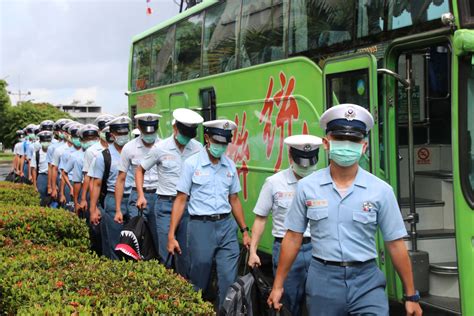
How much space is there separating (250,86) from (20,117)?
53728 millimetres

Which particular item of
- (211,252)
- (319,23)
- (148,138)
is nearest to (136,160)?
(148,138)

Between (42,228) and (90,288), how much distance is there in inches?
103

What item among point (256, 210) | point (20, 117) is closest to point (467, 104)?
point (256, 210)

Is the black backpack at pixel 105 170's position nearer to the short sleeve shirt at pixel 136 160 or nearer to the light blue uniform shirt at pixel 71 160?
the short sleeve shirt at pixel 136 160

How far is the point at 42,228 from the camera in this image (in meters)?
6.18

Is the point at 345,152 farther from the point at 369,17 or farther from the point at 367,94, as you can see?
the point at 369,17

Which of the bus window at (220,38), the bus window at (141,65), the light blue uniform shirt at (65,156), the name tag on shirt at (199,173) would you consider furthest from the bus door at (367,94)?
the bus window at (141,65)

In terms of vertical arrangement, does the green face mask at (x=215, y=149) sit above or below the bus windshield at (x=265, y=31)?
below

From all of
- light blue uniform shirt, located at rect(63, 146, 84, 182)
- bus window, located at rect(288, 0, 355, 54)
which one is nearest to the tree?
light blue uniform shirt, located at rect(63, 146, 84, 182)

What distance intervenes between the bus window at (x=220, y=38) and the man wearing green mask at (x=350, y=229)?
14.9 ft

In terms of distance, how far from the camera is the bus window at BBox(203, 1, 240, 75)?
813cm

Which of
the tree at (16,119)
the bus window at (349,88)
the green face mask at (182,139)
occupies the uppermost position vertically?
the tree at (16,119)

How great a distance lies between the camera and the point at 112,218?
7.28 meters

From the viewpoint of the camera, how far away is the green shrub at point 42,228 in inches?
233
